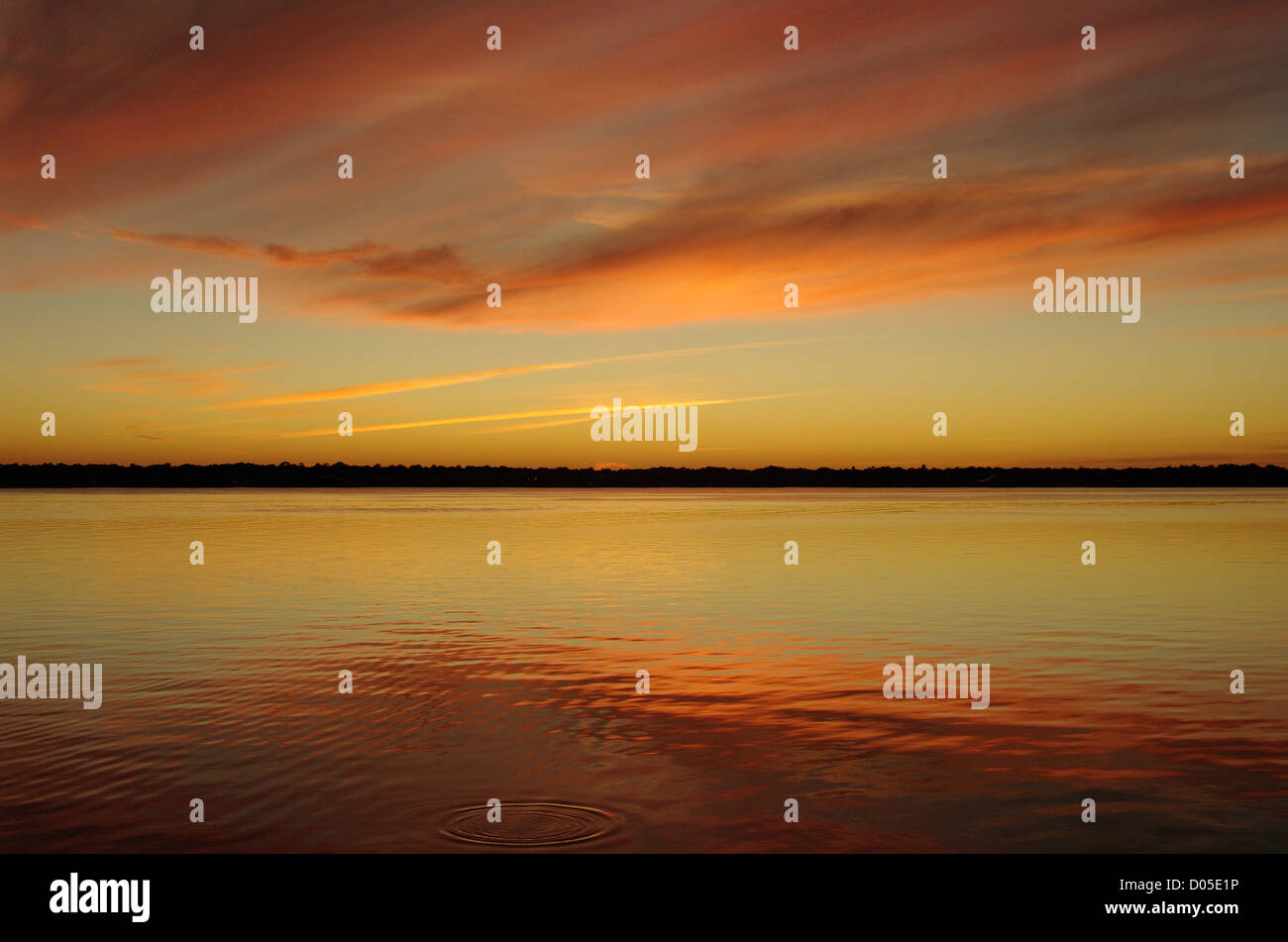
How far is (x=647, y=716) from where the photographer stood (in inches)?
814

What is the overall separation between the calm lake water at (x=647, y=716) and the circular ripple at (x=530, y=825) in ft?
0.19

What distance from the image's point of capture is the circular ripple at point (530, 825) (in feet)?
43.5

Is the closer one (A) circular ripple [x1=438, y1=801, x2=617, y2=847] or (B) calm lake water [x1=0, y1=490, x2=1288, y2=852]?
(A) circular ripple [x1=438, y1=801, x2=617, y2=847]

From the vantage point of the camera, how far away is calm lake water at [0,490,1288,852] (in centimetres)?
1395

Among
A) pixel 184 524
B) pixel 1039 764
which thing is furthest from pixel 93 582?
pixel 184 524

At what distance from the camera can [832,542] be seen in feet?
244

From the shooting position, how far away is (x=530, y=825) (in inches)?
546

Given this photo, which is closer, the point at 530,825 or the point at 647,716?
the point at 530,825

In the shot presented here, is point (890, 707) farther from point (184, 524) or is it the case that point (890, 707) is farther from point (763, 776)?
point (184, 524)

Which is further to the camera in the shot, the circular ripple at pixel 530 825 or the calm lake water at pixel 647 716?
the calm lake water at pixel 647 716

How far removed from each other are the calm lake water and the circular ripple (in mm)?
57

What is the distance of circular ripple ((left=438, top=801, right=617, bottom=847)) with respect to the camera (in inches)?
522

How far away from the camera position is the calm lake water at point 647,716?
13.9 meters

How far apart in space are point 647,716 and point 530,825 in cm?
701
